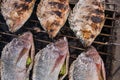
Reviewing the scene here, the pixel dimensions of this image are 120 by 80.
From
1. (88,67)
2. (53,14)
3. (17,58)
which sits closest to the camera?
(88,67)

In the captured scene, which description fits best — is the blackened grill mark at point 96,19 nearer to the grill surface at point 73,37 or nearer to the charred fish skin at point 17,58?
the grill surface at point 73,37

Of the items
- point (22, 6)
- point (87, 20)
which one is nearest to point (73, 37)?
point (87, 20)

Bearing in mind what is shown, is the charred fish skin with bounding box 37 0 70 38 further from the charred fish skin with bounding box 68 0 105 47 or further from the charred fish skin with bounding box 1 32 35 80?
the charred fish skin with bounding box 1 32 35 80

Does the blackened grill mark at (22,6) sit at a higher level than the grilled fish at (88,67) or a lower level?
higher

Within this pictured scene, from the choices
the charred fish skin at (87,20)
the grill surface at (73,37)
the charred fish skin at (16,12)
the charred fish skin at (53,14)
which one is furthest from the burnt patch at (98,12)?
the charred fish skin at (16,12)

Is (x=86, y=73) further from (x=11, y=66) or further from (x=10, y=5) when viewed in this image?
(x=10, y=5)

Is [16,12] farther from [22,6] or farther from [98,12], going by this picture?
[98,12]
